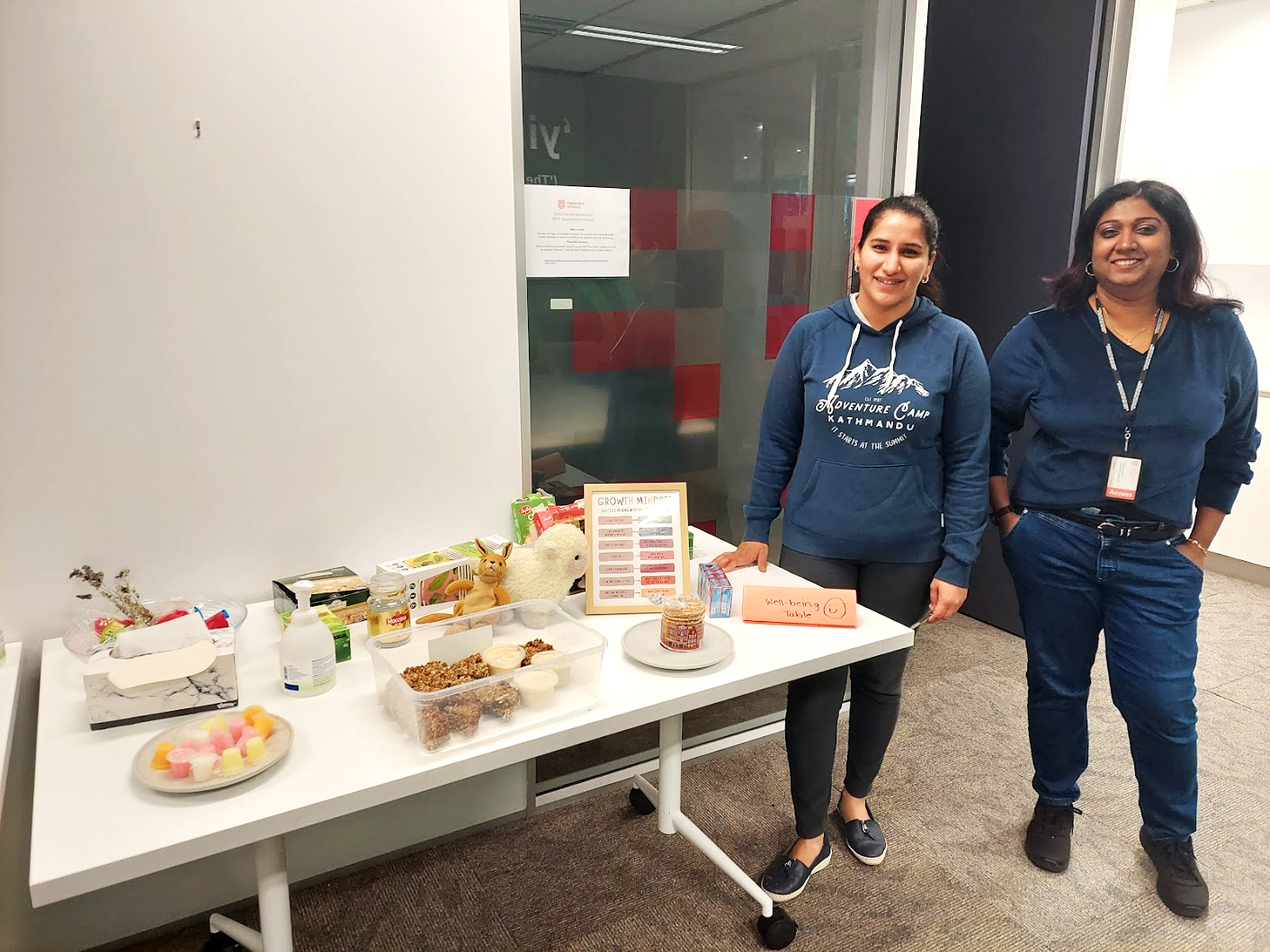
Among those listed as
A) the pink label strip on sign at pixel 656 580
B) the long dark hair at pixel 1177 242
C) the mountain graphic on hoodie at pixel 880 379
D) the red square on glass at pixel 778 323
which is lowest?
the pink label strip on sign at pixel 656 580

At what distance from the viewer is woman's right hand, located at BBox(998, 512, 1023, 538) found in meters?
2.16

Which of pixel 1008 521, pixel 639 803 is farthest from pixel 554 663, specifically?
pixel 1008 521

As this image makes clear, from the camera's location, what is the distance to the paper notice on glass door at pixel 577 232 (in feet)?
6.80

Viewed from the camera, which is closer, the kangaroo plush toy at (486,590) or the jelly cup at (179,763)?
the jelly cup at (179,763)

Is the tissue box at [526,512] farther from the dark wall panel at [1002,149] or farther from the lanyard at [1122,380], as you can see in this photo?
the dark wall panel at [1002,149]

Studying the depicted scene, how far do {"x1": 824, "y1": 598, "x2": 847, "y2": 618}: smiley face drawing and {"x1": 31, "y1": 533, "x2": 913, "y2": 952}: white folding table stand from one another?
0.03m

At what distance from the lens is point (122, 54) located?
1.56 metres

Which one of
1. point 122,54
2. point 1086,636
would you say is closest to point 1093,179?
point 1086,636

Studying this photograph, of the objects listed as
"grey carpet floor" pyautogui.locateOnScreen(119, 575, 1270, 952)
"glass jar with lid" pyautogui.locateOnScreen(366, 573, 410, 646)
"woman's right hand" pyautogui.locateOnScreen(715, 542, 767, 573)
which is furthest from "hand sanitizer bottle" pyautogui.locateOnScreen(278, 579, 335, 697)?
"woman's right hand" pyautogui.locateOnScreen(715, 542, 767, 573)

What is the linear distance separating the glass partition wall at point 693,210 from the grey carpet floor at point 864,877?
0.25 meters

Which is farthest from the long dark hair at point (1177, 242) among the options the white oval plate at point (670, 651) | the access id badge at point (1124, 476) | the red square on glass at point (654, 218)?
the white oval plate at point (670, 651)

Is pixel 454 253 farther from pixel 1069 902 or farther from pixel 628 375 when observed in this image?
pixel 1069 902

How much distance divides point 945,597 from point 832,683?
1.03 feet

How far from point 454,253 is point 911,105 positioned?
1558 mm
